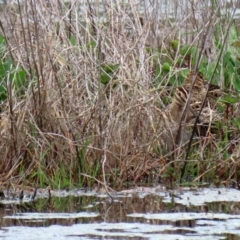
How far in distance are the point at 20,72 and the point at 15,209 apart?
4.38 ft

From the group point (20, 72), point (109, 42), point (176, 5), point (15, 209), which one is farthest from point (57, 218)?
point (176, 5)

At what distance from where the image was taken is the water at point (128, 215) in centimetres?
455

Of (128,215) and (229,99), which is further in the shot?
(229,99)

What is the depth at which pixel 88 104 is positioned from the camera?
6070mm

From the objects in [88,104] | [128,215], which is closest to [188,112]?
[88,104]

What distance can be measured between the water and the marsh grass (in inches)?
8.7

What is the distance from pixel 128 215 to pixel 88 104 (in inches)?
50.1

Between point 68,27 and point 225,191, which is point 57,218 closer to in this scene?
point 225,191

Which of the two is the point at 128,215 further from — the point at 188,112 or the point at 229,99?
the point at 229,99

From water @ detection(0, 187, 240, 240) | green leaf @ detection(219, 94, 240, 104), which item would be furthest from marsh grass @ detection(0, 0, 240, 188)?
water @ detection(0, 187, 240, 240)

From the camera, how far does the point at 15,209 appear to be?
5133 millimetres

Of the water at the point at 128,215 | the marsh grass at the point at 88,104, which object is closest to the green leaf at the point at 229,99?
the marsh grass at the point at 88,104

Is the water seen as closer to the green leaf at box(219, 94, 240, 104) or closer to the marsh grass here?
the marsh grass

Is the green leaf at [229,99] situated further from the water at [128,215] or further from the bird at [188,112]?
the water at [128,215]
